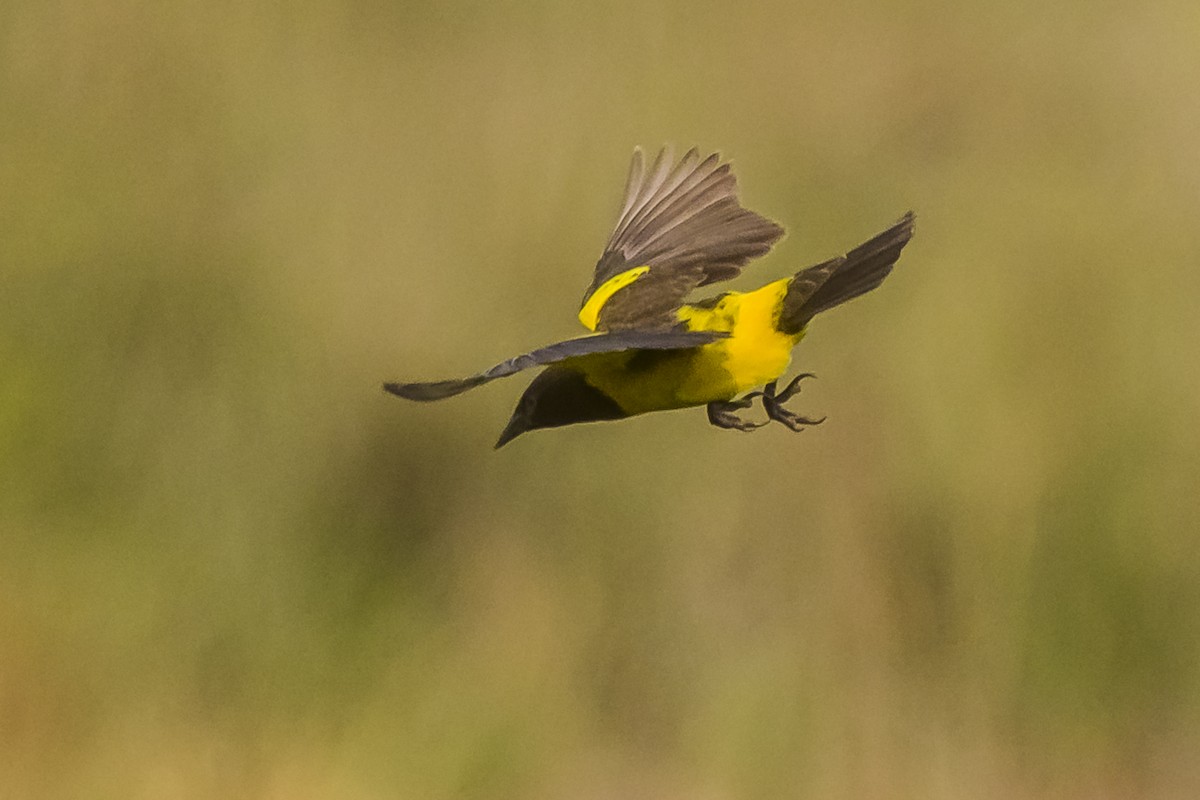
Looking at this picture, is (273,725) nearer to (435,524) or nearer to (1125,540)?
(435,524)

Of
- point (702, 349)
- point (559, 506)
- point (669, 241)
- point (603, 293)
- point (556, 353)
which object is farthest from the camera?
point (559, 506)

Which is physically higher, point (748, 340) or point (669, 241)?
point (669, 241)

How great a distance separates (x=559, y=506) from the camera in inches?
81.0

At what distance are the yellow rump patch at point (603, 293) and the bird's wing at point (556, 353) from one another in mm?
274

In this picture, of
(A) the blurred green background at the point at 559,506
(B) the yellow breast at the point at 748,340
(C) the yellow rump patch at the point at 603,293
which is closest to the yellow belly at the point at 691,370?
(B) the yellow breast at the point at 748,340

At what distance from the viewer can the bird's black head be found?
1.13 m

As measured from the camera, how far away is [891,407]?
6.61ft

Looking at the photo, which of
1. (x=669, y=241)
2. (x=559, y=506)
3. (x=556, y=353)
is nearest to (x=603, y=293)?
(x=669, y=241)

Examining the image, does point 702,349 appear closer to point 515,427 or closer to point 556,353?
point 515,427

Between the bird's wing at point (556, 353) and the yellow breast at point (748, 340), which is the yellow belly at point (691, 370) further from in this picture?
the bird's wing at point (556, 353)

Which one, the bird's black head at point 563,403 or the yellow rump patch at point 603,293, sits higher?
the yellow rump patch at point 603,293

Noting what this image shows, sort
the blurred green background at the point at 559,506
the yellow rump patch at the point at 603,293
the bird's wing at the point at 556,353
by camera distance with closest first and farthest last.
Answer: the bird's wing at the point at 556,353
the yellow rump patch at the point at 603,293
the blurred green background at the point at 559,506

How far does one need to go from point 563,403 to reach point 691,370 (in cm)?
11

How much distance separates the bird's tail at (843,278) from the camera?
109cm
